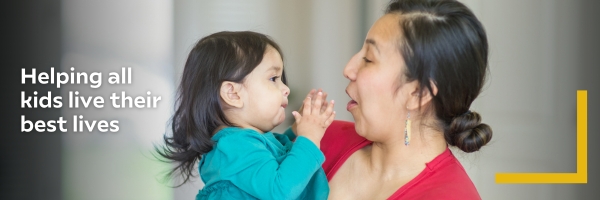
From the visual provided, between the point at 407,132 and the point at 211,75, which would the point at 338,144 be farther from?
the point at 211,75

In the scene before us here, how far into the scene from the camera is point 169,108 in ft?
10.4

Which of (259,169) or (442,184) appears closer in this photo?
(442,184)

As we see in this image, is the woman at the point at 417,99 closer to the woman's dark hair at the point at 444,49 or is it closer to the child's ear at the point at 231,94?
the woman's dark hair at the point at 444,49

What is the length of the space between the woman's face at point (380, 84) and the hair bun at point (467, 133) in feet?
0.37

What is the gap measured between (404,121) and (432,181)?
159 millimetres

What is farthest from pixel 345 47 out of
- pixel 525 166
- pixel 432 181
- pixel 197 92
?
pixel 432 181

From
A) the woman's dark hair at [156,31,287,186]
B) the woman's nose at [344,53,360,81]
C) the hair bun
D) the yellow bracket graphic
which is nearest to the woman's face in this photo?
the woman's nose at [344,53,360,81]

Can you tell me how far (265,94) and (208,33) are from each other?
1693 millimetres

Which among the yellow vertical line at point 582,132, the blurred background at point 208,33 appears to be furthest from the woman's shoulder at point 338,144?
the yellow vertical line at point 582,132

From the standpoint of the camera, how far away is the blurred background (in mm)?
3146

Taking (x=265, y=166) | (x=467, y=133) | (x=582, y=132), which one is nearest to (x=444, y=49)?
(x=467, y=133)

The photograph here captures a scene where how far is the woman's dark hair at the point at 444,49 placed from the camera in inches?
50.3

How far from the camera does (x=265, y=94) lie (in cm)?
152

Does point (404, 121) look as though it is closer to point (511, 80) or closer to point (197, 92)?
point (197, 92)
